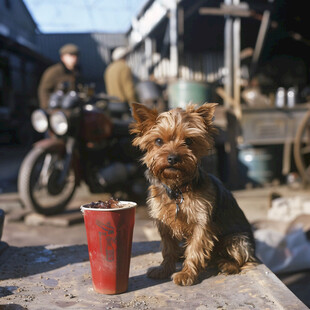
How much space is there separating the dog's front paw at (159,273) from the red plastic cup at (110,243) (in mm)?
280

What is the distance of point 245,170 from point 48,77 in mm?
4457

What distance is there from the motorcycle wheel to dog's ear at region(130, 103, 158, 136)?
10.5 feet

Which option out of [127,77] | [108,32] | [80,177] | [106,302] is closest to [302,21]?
[127,77]

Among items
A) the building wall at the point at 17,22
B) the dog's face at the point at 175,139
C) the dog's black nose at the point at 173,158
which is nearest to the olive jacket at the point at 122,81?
the dog's face at the point at 175,139

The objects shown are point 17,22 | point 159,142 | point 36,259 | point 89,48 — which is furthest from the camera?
point 89,48

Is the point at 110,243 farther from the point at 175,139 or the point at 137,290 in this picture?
the point at 175,139

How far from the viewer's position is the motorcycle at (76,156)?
529 cm

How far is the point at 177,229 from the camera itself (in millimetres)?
2359

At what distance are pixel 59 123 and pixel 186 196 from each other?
356 centimetres

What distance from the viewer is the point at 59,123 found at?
17.9ft

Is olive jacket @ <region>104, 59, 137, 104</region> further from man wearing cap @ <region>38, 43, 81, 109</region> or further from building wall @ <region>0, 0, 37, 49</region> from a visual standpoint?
building wall @ <region>0, 0, 37, 49</region>

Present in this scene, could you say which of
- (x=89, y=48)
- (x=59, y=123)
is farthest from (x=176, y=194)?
(x=89, y=48)

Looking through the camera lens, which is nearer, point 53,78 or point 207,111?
point 207,111

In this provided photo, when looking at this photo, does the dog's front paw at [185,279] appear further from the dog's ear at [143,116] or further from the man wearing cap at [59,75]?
the man wearing cap at [59,75]
